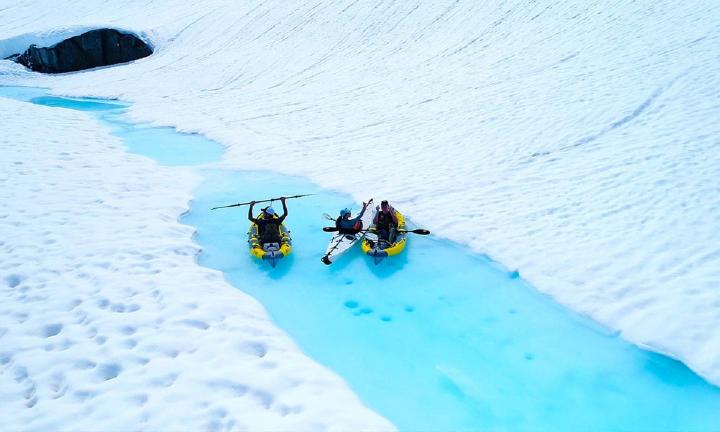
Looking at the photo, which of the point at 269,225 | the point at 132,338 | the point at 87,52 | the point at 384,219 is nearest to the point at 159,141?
the point at 269,225

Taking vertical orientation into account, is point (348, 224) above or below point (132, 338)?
above

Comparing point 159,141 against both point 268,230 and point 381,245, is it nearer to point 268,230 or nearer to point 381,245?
point 268,230

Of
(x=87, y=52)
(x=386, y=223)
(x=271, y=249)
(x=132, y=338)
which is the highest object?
(x=87, y=52)

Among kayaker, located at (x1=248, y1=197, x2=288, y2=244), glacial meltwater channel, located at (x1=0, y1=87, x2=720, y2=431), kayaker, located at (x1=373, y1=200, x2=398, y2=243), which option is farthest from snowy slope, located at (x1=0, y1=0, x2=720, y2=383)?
kayaker, located at (x1=248, y1=197, x2=288, y2=244)

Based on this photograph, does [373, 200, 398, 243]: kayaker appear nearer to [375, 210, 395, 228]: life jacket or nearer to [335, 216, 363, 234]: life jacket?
[375, 210, 395, 228]: life jacket

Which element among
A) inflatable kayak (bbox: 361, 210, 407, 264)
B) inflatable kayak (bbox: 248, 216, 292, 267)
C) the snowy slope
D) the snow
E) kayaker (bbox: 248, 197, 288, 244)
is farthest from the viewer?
kayaker (bbox: 248, 197, 288, 244)

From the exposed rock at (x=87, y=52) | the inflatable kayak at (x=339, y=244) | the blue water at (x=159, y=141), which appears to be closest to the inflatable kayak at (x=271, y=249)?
the inflatable kayak at (x=339, y=244)
